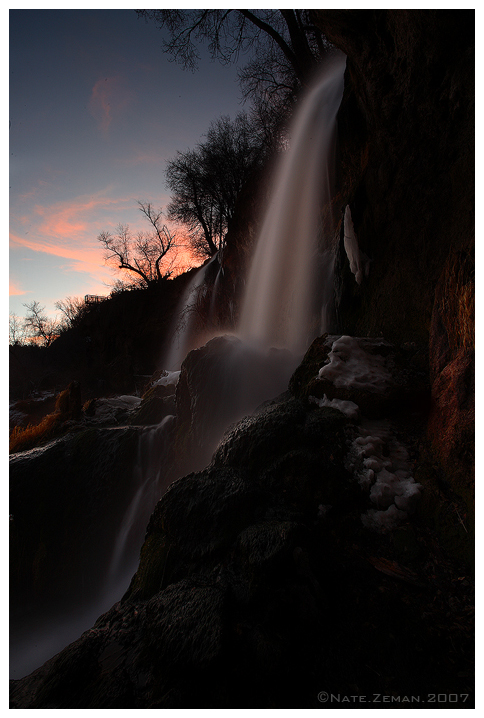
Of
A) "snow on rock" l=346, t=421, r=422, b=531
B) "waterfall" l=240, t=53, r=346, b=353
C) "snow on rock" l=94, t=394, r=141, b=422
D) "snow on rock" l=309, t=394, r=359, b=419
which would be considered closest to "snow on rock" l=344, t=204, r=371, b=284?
"waterfall" l=240, t=53, r=346, b=353

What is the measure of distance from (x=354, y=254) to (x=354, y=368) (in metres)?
2.28

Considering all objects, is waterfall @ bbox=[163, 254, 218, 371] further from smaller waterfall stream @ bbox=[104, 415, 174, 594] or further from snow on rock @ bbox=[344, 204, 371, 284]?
snow on rock @ bbox=[344, 204, 371, 284]

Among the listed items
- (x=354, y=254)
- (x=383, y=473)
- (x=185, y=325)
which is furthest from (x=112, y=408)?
(x=383, y=473)

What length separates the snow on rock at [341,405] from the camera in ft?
9.75

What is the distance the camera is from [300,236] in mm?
8070

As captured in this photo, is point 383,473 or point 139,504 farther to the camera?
point 139,504

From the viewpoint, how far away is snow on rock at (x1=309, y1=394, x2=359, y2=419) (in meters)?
2.97

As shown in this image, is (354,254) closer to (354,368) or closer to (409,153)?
(409,153)

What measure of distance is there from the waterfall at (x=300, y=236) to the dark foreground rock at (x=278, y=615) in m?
4.75

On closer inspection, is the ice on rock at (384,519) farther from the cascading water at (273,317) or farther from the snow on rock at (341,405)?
the cascading water at (273,317)

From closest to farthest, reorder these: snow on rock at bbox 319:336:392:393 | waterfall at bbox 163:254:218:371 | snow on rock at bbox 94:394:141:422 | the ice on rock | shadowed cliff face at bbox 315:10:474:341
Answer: the ice on rock → shadowed cliff face at bbox 315:10:474:341 → snow on rock at bbox 319:336:392:393 → snow on rock at bbox 94:394:141:422 → waterfall at bbox 163:254:218:371

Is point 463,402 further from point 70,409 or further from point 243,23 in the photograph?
point 243,23

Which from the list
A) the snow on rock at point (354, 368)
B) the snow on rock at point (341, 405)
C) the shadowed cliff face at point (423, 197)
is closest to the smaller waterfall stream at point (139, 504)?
the snow on rock at point (341, 405)

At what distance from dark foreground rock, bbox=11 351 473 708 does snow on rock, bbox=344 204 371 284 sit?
3062 mm
